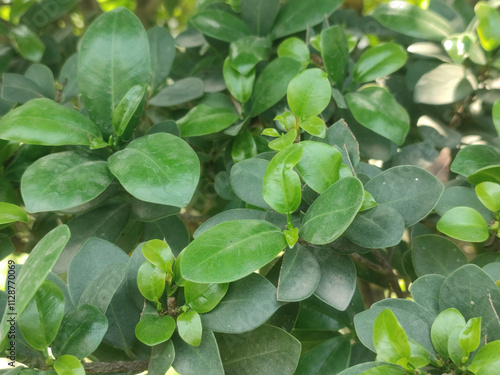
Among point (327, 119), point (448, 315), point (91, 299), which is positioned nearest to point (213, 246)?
point (91, 299)

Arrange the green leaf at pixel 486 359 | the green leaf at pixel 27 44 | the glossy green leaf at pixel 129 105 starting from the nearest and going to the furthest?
1. the green leaf at pixel 486 359
2. the glossy green leaf at pixel 129 105
3. the green leaf at pixel 27 44

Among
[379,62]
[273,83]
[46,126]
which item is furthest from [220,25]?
[46,126]

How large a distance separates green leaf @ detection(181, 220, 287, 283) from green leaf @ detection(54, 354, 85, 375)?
0.51 feet

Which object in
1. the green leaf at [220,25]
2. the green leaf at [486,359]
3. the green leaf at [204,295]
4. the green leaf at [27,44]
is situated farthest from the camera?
the green leaf at [27,44]

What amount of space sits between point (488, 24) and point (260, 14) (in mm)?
429

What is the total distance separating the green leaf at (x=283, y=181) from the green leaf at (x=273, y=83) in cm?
26

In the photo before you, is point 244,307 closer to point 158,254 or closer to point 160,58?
point 158,254

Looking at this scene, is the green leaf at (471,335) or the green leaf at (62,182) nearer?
the green leaf at (471,335)

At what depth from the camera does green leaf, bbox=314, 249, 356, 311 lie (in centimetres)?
59

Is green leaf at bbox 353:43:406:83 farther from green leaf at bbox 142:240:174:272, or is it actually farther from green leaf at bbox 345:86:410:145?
green leaf at bbox 142:240:174:272

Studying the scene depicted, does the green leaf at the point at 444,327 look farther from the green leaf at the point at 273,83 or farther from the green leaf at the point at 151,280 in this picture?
the green leaf at the point at 273,83

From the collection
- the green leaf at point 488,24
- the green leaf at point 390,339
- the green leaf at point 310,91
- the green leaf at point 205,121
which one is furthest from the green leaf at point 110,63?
the green leaf at point 488,24

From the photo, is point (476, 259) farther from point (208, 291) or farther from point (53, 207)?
point (53, 207)

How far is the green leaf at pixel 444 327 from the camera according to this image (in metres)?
0.54
